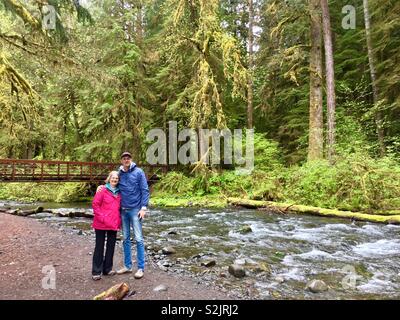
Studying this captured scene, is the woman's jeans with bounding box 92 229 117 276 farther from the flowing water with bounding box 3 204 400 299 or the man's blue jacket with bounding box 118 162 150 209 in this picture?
the flowing water with bounding box 3 204 400 299

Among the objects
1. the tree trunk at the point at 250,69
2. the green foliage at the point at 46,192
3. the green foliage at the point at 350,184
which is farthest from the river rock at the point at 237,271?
the green foliage at the point at 46,192

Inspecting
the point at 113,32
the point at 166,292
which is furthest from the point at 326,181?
the point at 113,32

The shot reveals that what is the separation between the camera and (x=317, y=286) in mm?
5191

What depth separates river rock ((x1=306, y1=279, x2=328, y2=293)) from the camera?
516 cm

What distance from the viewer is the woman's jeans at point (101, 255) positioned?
539 centimetres

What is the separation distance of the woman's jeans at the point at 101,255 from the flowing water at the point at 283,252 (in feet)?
4.00

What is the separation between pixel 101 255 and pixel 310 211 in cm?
881

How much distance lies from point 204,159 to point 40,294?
13130mm

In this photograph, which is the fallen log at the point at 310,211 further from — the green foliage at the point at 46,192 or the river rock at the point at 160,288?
the green foliage at the point at 46,192

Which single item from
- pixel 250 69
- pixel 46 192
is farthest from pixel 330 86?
pixel 46 192

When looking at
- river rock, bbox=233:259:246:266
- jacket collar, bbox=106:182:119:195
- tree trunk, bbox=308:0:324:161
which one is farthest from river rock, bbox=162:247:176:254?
tree trunk, bbox=308:0:324:161

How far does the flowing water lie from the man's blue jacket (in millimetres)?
1503

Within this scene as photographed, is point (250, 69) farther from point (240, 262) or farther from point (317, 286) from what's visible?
point (317, 286)
